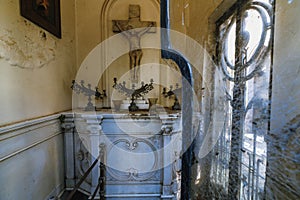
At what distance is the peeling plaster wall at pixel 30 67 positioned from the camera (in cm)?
87

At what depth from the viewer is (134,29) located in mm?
1773

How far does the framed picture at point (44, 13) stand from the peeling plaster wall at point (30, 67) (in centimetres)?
4

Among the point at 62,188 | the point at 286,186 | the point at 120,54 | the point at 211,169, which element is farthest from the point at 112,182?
the point at 286,186

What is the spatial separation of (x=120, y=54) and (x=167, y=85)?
595 mm

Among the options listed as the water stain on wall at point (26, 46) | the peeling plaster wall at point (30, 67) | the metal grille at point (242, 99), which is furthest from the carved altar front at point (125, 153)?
the metal grille at point (242, 99)

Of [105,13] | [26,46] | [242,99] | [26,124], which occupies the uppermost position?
[105,13]

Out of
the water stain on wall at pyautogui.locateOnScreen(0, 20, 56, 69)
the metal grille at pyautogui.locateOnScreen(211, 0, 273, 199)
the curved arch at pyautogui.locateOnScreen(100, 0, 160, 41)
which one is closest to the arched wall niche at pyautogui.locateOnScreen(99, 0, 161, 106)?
the curved arch at pyautogui.locateOnScreen(100, 0, 160, 41)

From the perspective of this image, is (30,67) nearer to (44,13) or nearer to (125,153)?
(44,13)

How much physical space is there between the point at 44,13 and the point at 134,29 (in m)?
0.81

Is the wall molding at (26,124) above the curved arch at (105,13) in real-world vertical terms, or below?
below

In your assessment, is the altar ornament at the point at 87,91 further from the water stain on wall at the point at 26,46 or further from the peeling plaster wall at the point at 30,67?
the water stain on wall at the point at 26,46

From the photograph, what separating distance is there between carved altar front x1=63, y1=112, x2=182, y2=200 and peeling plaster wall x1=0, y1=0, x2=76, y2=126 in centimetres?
28

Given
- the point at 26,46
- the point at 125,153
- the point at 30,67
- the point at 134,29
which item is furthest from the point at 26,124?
the point at 134,29

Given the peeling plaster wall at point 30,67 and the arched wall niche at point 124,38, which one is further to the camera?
the arched wall niche at point 124,38
